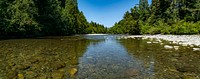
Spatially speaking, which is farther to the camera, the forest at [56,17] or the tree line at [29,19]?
the forest at [56,17]

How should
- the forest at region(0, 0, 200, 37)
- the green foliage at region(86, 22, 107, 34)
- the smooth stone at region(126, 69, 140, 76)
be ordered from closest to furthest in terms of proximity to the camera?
the smooth stone at region(126, 69, 140, 76)
the forest at region(0, 0, 200, 37)
the green foliage at region(86, 22, 107, 34)

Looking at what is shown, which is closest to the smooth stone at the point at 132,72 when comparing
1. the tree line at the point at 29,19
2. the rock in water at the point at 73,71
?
the rock in water at the point at 73,71

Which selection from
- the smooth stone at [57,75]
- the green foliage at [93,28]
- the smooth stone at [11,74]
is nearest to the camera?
the smooth stone at [11,74]

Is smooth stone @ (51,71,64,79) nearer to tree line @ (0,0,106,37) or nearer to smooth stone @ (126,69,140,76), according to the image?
smooth stone @ (126,69,140,76)

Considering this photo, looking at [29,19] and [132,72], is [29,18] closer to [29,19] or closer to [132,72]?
[29,19]

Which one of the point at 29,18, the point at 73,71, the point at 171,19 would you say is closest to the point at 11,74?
the point at 73,71

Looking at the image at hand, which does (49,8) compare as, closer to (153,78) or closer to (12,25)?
(12,25)

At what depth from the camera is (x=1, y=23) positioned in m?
28.0

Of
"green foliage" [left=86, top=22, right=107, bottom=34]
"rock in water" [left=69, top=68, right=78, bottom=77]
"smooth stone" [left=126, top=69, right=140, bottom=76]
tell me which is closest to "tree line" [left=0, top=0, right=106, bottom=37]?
"rock in water" [left=69, top=68, right=78, bottom=77]

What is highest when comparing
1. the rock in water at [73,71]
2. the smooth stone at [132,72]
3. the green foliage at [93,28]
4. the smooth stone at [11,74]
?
the green foliage at [93,28]

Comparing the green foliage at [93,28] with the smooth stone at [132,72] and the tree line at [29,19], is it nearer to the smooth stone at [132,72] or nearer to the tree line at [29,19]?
the tree line at [29,19]

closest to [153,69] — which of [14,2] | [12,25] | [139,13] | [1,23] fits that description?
[1,23]

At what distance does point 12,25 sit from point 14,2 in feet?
19.7

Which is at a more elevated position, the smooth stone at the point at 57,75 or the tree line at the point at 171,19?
the tree line at the point at 171,19
